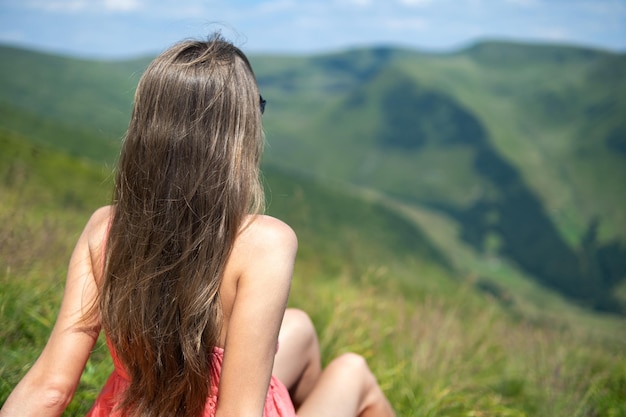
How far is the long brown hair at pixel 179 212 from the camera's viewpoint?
1871mm

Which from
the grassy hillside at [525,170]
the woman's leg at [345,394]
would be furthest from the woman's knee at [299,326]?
the grassy hillside at [525,170]

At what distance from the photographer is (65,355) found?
203cm

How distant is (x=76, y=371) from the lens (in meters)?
2.04

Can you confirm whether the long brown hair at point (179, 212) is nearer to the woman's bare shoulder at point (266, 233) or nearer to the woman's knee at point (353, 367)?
the woman's bare shoulder at point (266, 233)

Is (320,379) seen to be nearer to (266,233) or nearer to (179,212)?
(266,233)

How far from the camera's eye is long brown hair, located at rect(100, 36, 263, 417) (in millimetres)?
1871

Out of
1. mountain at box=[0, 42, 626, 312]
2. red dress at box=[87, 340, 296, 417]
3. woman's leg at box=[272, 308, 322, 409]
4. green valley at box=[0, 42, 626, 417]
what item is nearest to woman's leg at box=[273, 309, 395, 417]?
woman's leg at box=[272, 308, 322, 409]

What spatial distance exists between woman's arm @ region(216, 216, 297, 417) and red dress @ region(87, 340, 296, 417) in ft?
0.71

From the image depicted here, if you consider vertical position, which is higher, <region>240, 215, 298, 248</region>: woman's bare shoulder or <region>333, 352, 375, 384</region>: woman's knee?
<region>240, 215, 298, 248</region>: woman's bare shoulder

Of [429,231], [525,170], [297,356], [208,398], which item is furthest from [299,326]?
[525,170]

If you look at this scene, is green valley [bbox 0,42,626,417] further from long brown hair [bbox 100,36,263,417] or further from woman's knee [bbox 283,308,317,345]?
woman's knee [bbox 283,308,317,345]

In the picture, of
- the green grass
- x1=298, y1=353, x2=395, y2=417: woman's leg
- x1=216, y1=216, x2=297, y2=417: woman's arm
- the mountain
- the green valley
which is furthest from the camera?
the mountain

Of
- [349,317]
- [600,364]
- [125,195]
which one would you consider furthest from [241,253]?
[600,364]

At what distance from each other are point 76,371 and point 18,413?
0.22 m
